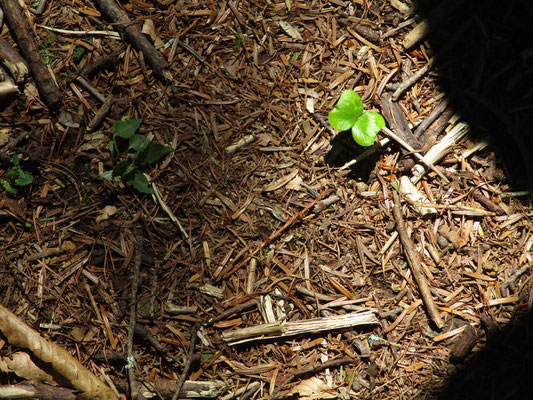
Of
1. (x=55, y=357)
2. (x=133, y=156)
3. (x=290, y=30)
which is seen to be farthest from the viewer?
(x=290, y=30)

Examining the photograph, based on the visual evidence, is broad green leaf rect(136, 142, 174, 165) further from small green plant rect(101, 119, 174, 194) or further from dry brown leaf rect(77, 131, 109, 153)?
dry brown leaf rect(77, 131, 109, 153)

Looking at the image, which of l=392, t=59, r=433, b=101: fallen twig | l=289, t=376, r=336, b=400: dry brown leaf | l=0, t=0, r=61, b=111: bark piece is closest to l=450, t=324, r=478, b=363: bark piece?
l=289, t=376, r=336, b=400: dry brown leaf

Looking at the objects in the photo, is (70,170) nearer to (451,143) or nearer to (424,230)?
(424,230)

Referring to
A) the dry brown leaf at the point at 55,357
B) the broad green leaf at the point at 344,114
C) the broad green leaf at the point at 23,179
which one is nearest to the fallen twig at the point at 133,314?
the dry brown leaf at the point at 55,357

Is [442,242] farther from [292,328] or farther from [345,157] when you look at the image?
[292,328]

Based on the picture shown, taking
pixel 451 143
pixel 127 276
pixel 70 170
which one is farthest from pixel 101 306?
pixel 451 143

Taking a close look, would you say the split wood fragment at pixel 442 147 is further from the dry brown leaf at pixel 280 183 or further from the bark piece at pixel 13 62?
the bark piece at pixel 13 62

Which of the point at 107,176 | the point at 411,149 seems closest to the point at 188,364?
the point at 107,176
